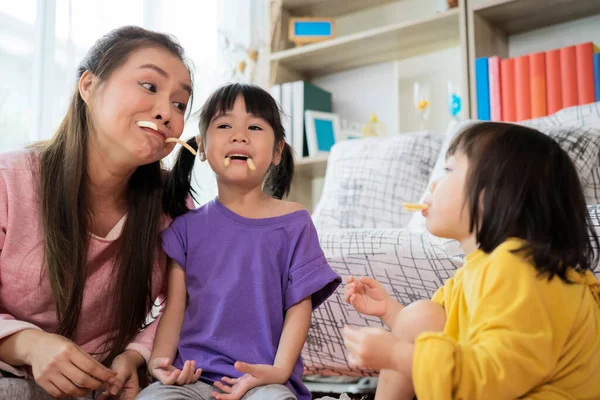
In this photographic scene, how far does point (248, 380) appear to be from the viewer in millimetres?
979

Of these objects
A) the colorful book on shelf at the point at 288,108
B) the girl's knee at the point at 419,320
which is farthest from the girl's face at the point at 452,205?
the colorful book on shelf at the point at 288,108

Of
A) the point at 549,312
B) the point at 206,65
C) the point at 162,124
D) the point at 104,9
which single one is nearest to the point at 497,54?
the point at 206,65

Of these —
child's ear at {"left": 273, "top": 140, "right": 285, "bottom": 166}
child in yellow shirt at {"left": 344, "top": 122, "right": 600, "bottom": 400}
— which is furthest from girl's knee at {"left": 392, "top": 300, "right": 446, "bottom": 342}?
child's ear at {"left": 273, "top": 140, "right": 285, "bottom": 166}

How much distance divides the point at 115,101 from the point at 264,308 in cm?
46

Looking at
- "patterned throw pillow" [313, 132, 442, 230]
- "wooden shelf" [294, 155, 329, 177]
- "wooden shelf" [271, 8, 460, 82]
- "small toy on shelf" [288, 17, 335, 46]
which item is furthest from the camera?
"small toy on shelf" [288, 17, 335, 46]

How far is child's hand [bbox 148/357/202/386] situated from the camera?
100cm

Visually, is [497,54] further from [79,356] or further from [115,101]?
[79,356]

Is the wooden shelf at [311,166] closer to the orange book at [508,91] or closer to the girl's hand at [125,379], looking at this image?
Result: the orange book at [508,91]

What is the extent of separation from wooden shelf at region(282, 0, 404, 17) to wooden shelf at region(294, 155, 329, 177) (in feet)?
2.66

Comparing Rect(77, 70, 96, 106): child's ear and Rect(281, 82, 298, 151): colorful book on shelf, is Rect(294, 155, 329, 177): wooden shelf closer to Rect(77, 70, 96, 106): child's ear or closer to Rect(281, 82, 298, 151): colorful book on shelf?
Rect(281, 82, 298, 151): colorful book on shelf

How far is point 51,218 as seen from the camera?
109 cm

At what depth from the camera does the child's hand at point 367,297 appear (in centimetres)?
100

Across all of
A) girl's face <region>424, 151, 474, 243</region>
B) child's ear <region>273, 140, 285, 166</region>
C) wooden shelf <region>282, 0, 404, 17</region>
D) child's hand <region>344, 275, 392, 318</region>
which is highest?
wooden shelf <region>282, 0, 404, 17</region>

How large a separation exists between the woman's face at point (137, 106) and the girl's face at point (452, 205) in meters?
0.52
